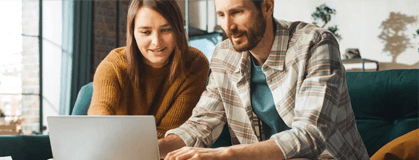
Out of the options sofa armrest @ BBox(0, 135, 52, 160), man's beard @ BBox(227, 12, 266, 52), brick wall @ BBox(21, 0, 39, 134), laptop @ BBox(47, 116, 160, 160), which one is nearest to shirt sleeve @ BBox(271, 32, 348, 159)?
man's beard @ BBox(227, 12, 266, 52)

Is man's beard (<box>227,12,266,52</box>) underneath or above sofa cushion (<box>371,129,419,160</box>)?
above

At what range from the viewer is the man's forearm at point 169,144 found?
3.87ft

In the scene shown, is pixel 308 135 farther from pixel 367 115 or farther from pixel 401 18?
pixel 401 18

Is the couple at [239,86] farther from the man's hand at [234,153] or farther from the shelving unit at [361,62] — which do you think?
the shelving unit at [361,62]

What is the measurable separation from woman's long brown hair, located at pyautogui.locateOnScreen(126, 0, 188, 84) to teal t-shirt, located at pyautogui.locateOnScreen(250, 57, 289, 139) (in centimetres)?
32

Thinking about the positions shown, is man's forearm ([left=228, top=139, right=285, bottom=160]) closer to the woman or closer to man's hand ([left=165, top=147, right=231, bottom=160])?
man's hand ([left=165, top=147, right=231, bottom=160])

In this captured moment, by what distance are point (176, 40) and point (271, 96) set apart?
42 cm

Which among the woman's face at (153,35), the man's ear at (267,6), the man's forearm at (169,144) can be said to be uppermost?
the man's ear at (267,6)

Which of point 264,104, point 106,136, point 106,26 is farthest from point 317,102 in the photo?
point 106,26

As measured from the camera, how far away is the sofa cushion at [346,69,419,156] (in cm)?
148

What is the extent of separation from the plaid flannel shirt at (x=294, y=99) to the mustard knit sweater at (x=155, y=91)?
17 cm

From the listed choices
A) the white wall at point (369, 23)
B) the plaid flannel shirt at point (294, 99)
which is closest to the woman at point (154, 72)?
the plaid flannel shirt at point (294, 99)

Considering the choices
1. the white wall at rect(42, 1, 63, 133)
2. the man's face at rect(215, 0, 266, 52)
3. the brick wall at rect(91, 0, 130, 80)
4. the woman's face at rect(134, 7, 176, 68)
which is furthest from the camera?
the brick wall at rect(91, 0, 130, 80)

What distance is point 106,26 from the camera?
475 centimetres
